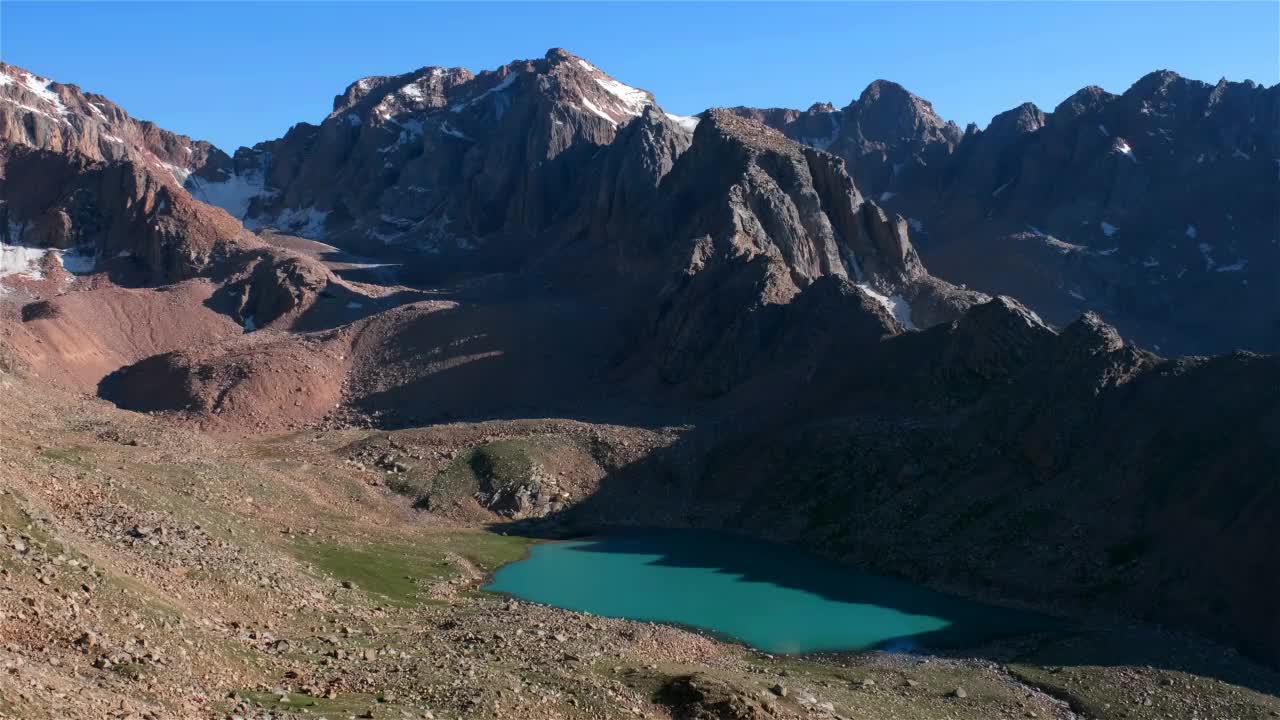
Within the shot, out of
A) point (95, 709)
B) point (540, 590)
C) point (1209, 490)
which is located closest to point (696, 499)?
point (540, 590)

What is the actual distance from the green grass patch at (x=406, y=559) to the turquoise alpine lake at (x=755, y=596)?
2.03m

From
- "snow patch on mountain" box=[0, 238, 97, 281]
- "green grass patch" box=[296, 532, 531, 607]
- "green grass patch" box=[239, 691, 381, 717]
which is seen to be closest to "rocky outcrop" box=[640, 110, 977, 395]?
"green grass patch" box=[296, 532, 531, 607]

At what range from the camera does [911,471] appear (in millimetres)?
77375

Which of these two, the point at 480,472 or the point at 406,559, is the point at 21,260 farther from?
the point at 406,559

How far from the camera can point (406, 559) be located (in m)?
63.8

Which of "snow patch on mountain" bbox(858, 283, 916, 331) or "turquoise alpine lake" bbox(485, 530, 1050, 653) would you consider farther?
"snow patch on mountain" bbox(858, 283, 916, 331)

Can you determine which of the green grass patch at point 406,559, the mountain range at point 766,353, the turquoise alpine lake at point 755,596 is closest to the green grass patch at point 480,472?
the mountain range at point 766,353

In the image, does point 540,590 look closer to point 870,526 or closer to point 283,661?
point 870,526

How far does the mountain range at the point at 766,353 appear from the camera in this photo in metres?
66.4

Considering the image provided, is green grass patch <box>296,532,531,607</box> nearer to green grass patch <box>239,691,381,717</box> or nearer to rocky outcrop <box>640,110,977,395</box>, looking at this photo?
green grass patch <box>239,691,381,717</box>

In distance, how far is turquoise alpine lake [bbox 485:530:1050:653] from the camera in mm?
57188

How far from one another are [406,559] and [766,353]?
5128 cm

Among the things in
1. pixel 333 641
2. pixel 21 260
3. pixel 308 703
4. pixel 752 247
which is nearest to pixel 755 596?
pixel 333 641

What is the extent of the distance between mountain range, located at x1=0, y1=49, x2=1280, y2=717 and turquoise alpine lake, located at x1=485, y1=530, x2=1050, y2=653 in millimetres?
3283
